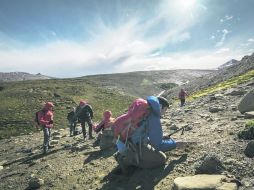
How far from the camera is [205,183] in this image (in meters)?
8.66

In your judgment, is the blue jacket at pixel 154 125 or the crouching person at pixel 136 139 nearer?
the blue jacket at pixel 154 125

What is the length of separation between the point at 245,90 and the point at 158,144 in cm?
1901

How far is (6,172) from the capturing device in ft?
59.6

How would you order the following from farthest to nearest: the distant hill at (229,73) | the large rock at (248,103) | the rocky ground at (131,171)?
the distant hill at (229,73)
the large rock at (248,103)
the rocky ground at (131,171)

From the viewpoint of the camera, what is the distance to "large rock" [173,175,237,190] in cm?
849

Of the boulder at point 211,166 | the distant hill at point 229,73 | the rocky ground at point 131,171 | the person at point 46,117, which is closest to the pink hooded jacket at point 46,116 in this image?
the person at point 46,117

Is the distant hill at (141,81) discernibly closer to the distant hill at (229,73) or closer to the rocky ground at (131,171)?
the distant hill at (229,73)

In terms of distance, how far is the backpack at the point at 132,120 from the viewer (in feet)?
35.4

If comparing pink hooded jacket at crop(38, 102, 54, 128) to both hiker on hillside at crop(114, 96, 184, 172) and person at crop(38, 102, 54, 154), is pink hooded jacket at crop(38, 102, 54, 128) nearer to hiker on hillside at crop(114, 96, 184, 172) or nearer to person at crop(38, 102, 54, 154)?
person at crop(38, 102, 54, 154)

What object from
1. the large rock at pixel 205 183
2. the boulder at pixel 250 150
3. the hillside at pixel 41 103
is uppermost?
the boulder at pixel 250 150

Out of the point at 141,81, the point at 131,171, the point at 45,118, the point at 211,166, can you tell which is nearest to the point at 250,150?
the point at 211,166

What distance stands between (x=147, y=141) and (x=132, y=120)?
930 millimetres

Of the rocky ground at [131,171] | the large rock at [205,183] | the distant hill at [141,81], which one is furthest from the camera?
the distant hill at [141,81]

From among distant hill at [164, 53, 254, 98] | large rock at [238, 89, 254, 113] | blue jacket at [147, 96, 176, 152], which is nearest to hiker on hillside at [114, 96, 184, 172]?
blue jacket at [147, 96, 176, 152]
